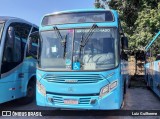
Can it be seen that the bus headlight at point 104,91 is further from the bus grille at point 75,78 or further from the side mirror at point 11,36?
the side mirror at point 11,36

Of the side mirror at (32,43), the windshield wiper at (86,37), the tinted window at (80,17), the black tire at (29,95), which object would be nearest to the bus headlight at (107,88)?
the windshield wiper at (86,37)

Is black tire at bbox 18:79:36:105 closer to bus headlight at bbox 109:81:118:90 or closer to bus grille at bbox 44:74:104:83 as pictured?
bus grille at bbox 44:74:104:83

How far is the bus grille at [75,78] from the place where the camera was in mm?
7758

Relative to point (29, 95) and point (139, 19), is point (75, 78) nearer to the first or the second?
point (29, 95)

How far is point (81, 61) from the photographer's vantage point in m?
8.01

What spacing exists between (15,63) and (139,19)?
1157 cm

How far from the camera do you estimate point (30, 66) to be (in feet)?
36.4

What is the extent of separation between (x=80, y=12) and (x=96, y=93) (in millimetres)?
2518

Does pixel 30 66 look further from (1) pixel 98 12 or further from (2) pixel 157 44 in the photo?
(2) pixel 157 44

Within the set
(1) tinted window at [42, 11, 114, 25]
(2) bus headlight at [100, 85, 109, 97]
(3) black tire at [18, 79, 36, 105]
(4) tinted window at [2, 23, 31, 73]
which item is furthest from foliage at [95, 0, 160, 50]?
(2) bus headlight at [100, 85, 109, 97]

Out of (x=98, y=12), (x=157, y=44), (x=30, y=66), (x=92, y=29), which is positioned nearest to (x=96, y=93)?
(x=92, y=29)

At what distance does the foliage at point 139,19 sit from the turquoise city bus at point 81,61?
33.6 feet

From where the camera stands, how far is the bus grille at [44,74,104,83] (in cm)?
776

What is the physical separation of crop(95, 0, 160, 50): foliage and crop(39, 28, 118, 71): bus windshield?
1047cm
